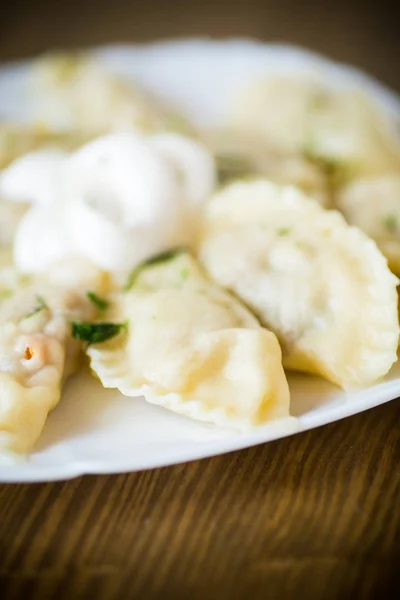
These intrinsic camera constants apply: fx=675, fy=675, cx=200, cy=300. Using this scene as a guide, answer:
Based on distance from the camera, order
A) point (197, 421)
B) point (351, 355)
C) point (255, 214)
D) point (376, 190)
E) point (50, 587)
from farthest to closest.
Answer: point (376, 190) < point (255, 214) < point (351, 355) < point (197, 421) < point (50, 587)

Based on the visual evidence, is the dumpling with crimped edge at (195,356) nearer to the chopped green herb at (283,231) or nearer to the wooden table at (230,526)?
the wooden table at (230,526)

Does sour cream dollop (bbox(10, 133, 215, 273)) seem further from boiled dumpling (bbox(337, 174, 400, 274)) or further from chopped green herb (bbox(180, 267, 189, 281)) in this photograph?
boiled dumpling (bbox(337, 174, 400, 274))

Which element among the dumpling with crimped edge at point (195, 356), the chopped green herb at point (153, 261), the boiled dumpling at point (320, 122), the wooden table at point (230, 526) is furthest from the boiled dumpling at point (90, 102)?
the wooden table at point (230, 526)

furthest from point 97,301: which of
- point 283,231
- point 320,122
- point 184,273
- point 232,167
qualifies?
point 320,122

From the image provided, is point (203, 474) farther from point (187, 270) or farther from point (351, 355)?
point (187, 270)

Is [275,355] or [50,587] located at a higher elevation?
[275,355]

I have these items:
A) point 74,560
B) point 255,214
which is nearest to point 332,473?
point 74,560

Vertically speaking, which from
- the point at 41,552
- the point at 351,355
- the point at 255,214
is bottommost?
the point at 41,552

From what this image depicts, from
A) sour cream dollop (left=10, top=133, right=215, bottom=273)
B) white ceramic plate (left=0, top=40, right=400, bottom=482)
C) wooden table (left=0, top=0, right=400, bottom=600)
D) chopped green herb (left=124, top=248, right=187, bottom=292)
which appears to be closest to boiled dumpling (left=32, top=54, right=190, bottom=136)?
sour cream dollop (left=10, top=133, right=215, bottom=273)
